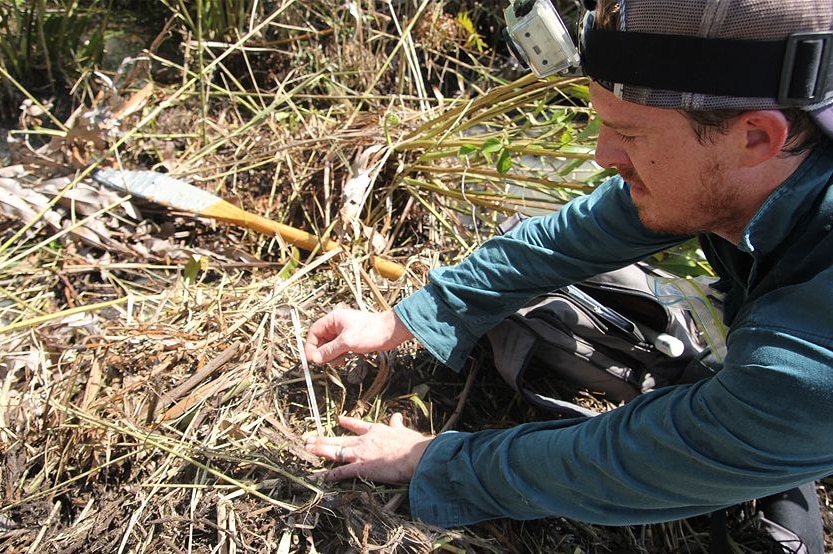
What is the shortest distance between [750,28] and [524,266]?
72cm

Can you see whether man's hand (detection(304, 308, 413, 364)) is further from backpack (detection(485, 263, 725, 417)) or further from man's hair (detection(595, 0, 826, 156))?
man's hair (detection(595, 0, 826, 156))

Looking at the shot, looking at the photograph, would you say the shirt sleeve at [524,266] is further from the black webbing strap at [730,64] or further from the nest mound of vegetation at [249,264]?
the black webbing strap at [730,64]

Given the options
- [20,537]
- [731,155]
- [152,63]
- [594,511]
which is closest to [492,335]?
[594,511]

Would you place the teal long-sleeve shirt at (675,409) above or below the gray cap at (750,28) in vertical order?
below

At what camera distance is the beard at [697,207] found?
40.1 inches

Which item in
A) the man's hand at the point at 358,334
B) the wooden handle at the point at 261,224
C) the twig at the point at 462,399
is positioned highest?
the man's hand at the point at 358,334

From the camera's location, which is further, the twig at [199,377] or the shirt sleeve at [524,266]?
the twig at [199,377]

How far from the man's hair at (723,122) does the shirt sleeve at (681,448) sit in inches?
8.0

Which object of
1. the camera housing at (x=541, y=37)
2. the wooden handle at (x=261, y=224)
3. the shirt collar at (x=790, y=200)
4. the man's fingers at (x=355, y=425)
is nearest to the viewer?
the shirt collar at (x=790, y=200)

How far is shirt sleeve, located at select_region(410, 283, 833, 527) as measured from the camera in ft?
2.94

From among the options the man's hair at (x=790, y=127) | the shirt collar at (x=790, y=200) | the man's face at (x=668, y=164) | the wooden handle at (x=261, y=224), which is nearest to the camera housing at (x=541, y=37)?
the man's face at (x=668, y=164)

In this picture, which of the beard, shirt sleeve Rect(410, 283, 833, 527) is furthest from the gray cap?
shirt sleeve Rect(410, 283, 833, 527)

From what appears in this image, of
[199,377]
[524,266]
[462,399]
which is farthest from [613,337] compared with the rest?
[199,377]

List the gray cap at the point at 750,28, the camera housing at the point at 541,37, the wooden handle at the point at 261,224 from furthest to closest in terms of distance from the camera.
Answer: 1. the wooden handle at the point at 261,224
2. the camera housing at the point at 541,37
3. the gray cap at the point at 750,28
